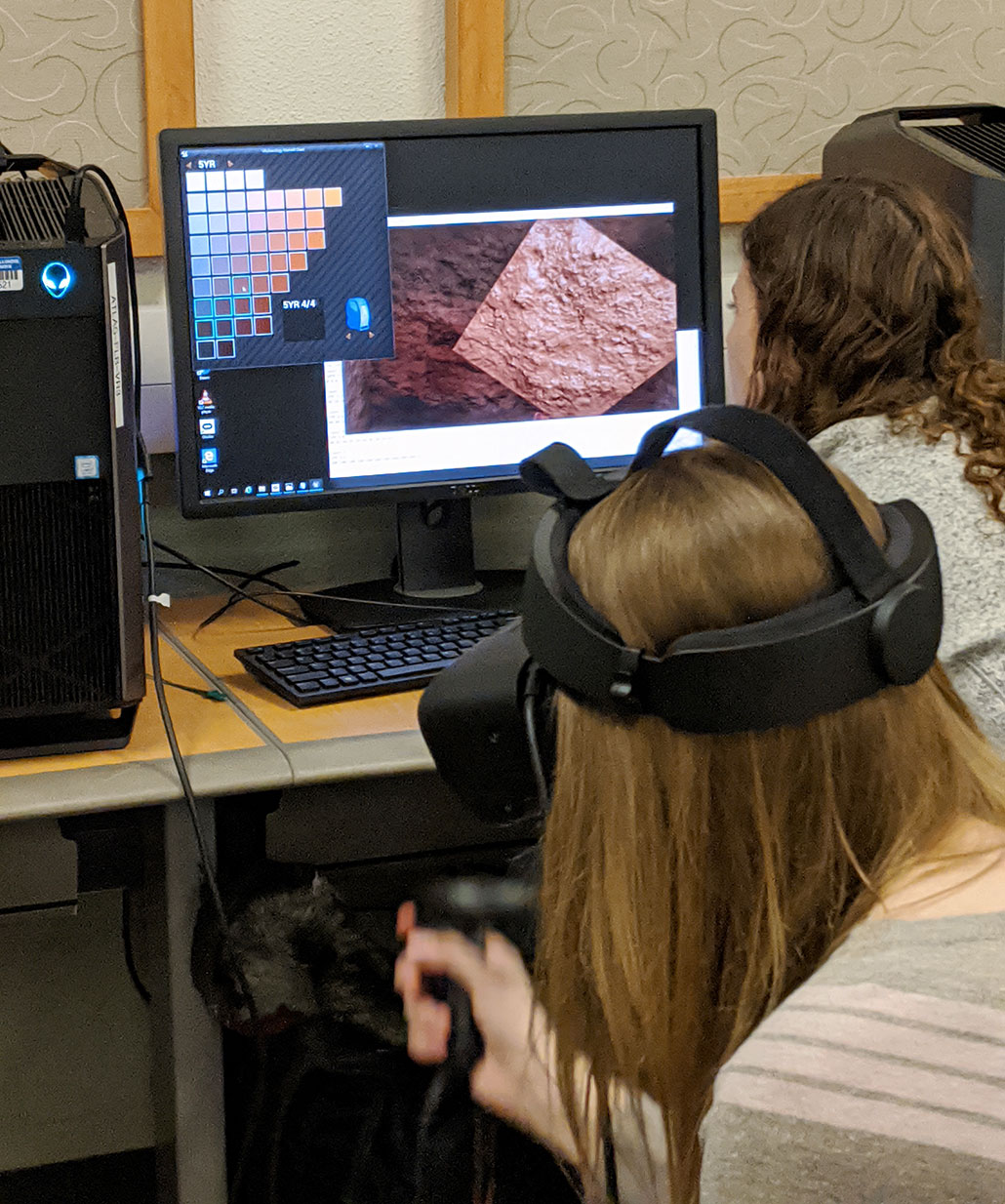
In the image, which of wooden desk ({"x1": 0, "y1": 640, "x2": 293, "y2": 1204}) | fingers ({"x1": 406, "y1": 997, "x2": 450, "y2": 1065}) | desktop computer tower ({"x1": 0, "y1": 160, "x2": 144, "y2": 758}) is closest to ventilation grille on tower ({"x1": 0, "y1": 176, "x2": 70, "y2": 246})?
desktop computer tower ({"x1": 0, "y1": 160, "x2": 144, "y2": 758})

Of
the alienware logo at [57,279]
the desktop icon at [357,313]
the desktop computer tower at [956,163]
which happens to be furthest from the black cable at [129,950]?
the desktop computer tower at [956,163]

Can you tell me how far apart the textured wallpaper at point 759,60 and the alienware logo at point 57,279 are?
800mm

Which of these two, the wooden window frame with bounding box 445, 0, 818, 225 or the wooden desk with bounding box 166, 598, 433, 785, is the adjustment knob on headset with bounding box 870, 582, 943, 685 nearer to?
the wooden desk with bounding box 166, 598, 433, 785

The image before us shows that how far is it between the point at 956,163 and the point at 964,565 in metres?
0.51

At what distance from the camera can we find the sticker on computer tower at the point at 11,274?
114cm

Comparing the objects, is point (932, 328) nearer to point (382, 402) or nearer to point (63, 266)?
point (382, 402)

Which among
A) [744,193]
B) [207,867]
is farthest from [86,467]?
[744,193]

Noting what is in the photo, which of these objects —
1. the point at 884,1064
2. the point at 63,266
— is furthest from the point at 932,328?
the point at 884,1064

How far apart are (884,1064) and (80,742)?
0.75m

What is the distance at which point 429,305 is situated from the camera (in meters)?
1.62

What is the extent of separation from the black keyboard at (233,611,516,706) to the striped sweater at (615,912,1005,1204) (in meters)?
0.70

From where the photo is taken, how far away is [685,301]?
5.65ft

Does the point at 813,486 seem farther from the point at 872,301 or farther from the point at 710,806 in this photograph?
the point at 872,301

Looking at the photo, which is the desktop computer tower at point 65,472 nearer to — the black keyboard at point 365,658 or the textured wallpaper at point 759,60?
the black keyboard at point 365,658
